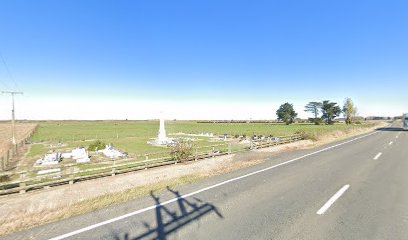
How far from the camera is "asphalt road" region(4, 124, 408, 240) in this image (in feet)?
16.2

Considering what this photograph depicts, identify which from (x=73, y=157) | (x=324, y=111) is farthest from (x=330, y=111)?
(x=73, y=157)

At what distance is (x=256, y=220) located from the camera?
552 cm

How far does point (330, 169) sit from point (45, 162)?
71.2ft

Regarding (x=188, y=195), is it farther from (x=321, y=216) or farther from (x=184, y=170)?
(x=184, y=170)

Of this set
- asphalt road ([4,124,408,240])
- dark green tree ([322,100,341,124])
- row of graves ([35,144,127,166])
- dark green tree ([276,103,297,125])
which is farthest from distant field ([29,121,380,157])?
dark green tree ([276,103,297,125])

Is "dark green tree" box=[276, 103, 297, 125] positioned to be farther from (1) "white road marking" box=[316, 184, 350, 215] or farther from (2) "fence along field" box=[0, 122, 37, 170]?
(1) "white road marking" box=[316, 184, 350, 215]

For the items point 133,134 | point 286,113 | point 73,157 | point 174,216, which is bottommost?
point 73,157

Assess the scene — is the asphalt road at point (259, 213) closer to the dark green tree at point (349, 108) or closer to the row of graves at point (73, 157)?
the row of graves at point (73, 157)

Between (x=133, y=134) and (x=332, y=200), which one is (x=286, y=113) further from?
(x=332, y=200)

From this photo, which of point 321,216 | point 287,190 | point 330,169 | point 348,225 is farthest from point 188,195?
point 330,169

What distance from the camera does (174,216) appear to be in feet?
19.3

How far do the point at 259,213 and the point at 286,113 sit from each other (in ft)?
447

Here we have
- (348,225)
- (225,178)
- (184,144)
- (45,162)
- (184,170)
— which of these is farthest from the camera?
(45,162)

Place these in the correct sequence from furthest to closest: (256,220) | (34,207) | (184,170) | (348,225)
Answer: (184,170) < (34,207) < (256,220) < (348,225)
